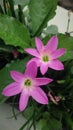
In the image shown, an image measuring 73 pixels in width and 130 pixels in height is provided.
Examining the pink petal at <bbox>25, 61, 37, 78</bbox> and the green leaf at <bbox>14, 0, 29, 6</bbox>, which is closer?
the pink petal at <bbox>25, 61, 37, 78</bbox>

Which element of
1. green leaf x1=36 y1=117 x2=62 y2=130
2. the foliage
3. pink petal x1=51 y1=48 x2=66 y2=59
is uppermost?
pink petal x1=51 y1=48 x2=66 y2=59

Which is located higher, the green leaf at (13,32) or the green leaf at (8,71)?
the green leaf at (13,32)

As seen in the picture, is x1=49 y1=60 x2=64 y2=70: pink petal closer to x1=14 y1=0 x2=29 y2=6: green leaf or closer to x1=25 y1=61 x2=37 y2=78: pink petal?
x1=25 y1=61 x2=37 y2=78: pink petal

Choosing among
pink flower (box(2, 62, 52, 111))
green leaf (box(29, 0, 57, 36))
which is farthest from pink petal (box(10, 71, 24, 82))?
green leaf (box(29, 0, 57, 36))

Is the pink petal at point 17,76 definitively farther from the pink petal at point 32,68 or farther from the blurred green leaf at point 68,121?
the blurred green leaf at point 68,121

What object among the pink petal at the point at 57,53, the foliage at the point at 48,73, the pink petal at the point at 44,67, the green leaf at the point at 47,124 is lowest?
the green leaf at the point at 47,124

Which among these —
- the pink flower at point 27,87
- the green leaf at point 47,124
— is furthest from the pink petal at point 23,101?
the green leaf at point 47,124

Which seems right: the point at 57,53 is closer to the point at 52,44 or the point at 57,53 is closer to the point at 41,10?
the point at 52,44
